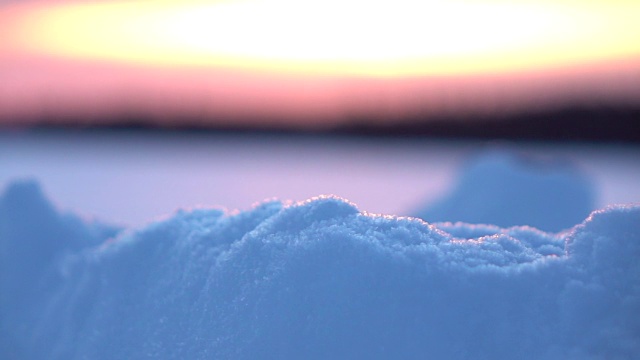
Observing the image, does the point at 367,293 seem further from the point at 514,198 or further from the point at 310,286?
the point at 514,198

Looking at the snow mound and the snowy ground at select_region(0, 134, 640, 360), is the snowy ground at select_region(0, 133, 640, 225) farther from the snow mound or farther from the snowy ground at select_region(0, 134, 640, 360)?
the snowy ground at select_region(0, 134, 640, 360)

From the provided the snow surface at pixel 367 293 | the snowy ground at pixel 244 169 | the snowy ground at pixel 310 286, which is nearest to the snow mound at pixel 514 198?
the snowy ground at pixel 244 169

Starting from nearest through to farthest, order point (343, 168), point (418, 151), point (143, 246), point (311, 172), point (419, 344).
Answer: point (419, 344)
point (143, 246)
point (311, 172)
point (343, 168)
point (418, 151)

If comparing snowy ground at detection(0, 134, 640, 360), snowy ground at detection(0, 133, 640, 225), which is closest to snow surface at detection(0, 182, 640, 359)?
snowy ground at detection(0, 134, 640, 360)

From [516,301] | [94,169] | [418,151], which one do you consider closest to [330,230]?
[516,301]

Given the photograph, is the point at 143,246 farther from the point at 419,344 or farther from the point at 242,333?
the point at 419,344

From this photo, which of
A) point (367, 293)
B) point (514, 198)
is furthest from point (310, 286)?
point (514, 198)

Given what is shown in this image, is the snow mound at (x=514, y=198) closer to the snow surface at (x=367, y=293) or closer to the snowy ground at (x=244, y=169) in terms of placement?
the snowy ground at (x=244, y=169)
